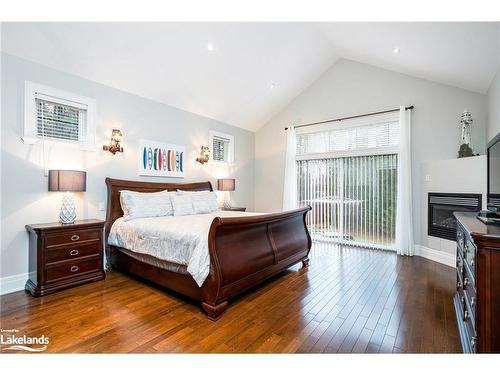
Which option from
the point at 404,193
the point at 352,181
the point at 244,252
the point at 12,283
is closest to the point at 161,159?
the point at 12,283

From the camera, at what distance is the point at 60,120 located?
3.28 meters

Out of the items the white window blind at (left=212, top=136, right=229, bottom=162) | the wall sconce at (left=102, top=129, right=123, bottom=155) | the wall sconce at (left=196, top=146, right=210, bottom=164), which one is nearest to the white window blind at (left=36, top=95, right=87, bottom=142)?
the wall sconce at (left=102, top=129, right=123, bottom=155)

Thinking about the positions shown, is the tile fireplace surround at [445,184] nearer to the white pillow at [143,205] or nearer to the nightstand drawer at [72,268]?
the white pillow at [143,205]

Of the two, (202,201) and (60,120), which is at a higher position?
(60,120)

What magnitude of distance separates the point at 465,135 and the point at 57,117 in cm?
588

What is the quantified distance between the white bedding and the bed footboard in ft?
0.35

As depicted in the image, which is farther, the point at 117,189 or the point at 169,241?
the point at 117,189

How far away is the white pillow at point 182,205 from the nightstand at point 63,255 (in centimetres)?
105

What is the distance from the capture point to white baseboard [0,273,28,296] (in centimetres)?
279

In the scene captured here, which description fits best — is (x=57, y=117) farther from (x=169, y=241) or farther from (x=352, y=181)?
(x=352, y=181)

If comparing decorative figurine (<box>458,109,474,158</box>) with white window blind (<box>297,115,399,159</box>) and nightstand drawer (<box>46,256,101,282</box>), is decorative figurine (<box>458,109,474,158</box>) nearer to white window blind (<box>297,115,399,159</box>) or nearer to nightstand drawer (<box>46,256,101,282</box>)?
white window blind (<box>297,115,399,159</box>)

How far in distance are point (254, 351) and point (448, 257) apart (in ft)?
12.0
